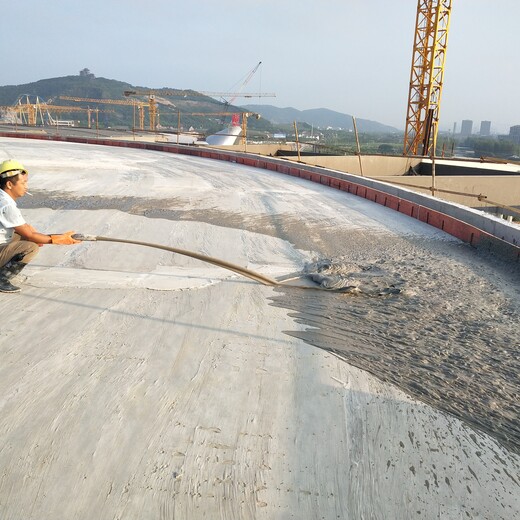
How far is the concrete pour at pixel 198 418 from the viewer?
2.05m

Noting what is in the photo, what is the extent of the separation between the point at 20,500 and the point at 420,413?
2.18 metres

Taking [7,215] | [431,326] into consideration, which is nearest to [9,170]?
[7,215]

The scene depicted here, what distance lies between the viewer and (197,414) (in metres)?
2.57

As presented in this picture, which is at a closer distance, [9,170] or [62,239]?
[9,170]

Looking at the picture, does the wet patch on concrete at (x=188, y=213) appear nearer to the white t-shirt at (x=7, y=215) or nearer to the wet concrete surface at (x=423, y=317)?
the wet concrete surface at (x=423, y=317)

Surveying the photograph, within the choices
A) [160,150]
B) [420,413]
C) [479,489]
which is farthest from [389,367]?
[160,150]

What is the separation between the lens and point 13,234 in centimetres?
408

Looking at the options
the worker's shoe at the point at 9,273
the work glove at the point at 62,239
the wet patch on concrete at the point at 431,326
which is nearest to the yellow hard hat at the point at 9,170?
the work glove at the point at 62,239

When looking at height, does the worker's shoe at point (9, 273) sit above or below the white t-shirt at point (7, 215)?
below

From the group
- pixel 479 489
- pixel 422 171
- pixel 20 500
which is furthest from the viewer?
pixel 422 171

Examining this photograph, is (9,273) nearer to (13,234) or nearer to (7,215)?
(13,234)

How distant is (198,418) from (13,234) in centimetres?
274

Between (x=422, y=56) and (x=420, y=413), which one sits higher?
(x=422, y=56)

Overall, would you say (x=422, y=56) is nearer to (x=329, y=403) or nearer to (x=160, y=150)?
(x=160, y=150)
